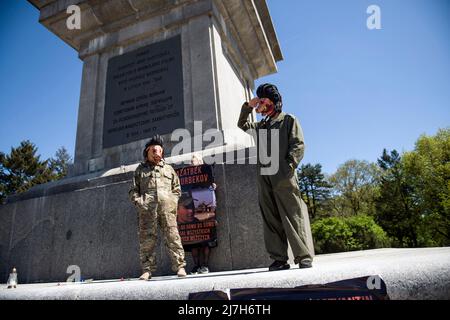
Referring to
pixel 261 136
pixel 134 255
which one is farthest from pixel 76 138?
pixel 261 136

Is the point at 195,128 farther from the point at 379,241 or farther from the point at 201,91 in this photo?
the point at 379,241

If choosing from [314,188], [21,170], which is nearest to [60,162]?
[21,170]

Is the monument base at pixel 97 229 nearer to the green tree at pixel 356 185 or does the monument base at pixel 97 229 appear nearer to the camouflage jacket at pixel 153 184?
the camouflage jacket at pixel 153 184

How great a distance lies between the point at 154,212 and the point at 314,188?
4880 centimetres

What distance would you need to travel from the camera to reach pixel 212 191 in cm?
463

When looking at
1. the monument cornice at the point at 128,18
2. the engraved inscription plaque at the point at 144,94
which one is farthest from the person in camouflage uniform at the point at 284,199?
the monument cornice at the point at 128,18

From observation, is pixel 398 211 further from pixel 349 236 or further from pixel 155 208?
pixel 155 208

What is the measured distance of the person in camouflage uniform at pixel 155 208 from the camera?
381cm

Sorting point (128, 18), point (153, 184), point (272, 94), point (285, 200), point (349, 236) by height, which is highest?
point (128, 18)

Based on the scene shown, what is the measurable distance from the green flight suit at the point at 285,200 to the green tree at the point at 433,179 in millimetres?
29466

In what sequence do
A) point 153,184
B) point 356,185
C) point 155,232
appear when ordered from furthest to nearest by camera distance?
point 356,185 → point 153,184 → point 155,232

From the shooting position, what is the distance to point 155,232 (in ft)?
12.8

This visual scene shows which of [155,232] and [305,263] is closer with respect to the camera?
[305,263]
